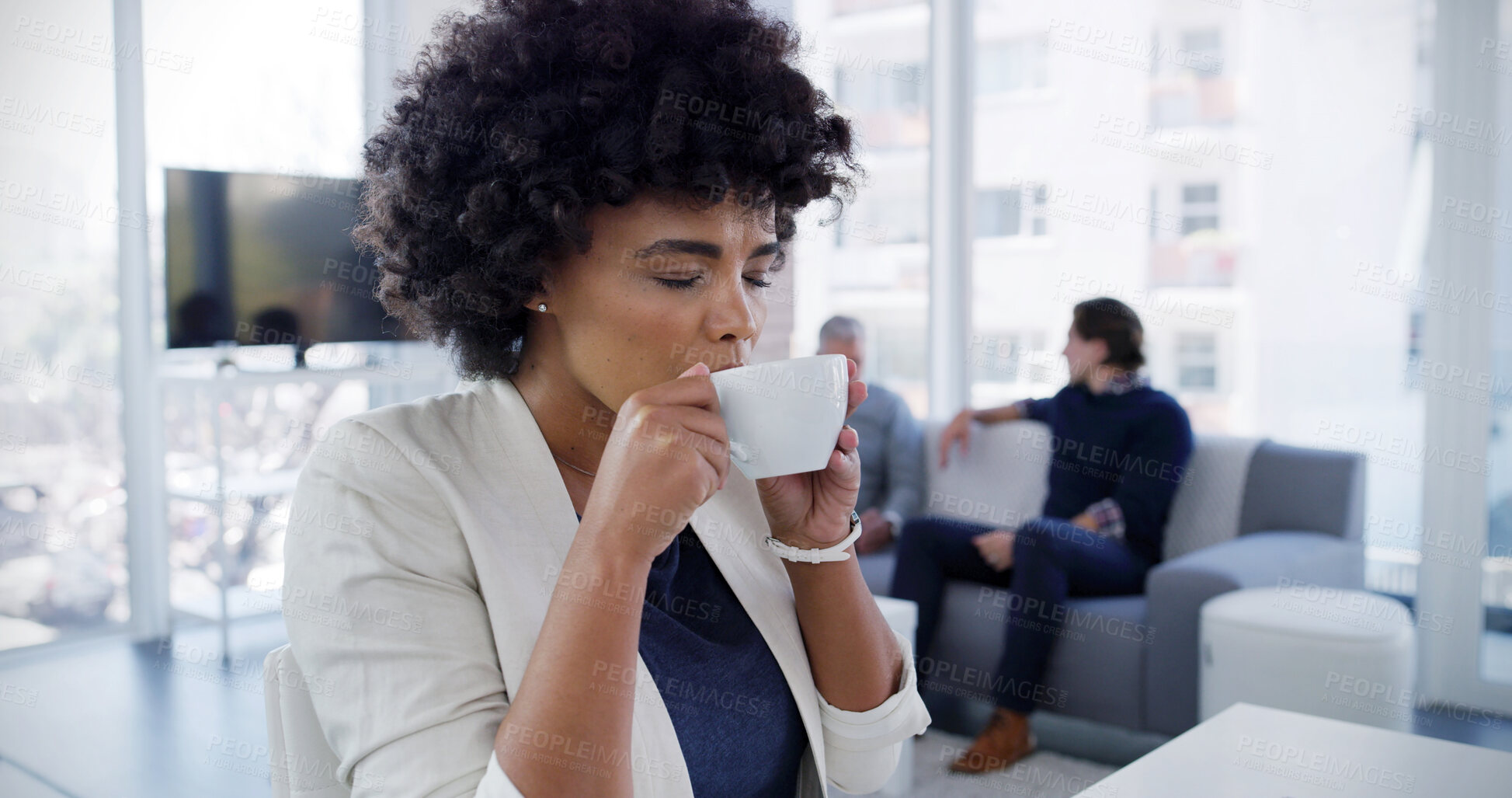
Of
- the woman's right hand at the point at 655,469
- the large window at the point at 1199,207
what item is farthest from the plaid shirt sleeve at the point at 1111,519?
the woman's right hand at the point at 655,469

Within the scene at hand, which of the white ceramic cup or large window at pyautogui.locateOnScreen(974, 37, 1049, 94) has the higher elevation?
large window at pyautogui.locateOnScreen(974, 37, 1049, 94)

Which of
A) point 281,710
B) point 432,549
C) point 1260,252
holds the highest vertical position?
point 1260,252

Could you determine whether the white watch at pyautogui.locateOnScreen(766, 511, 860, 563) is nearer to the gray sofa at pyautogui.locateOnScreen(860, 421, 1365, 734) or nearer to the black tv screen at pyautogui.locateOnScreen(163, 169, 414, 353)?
the gray sofa at pyautogui.locateOnScreen(860, 421, 1365, 734)

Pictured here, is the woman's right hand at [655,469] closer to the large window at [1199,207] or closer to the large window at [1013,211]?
the large window at [1199,207]

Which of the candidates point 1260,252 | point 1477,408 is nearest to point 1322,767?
point 1477,408

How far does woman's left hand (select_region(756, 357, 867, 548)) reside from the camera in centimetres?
101

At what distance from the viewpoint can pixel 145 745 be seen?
311 centimetres

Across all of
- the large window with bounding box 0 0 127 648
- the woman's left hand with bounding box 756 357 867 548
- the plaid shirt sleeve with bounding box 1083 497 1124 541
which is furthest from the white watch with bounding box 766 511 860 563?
the large window with bounding box 0 0 127 648

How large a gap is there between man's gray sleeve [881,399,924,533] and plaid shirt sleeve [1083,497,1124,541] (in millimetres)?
723

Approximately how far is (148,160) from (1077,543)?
3.81 meters

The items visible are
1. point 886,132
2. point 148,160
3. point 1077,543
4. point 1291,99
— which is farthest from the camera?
point 886,132

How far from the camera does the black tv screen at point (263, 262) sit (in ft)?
12.7

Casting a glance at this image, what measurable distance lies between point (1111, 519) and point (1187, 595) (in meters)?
0.49

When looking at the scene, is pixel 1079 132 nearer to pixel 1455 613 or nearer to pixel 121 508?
pixel 1455 613
